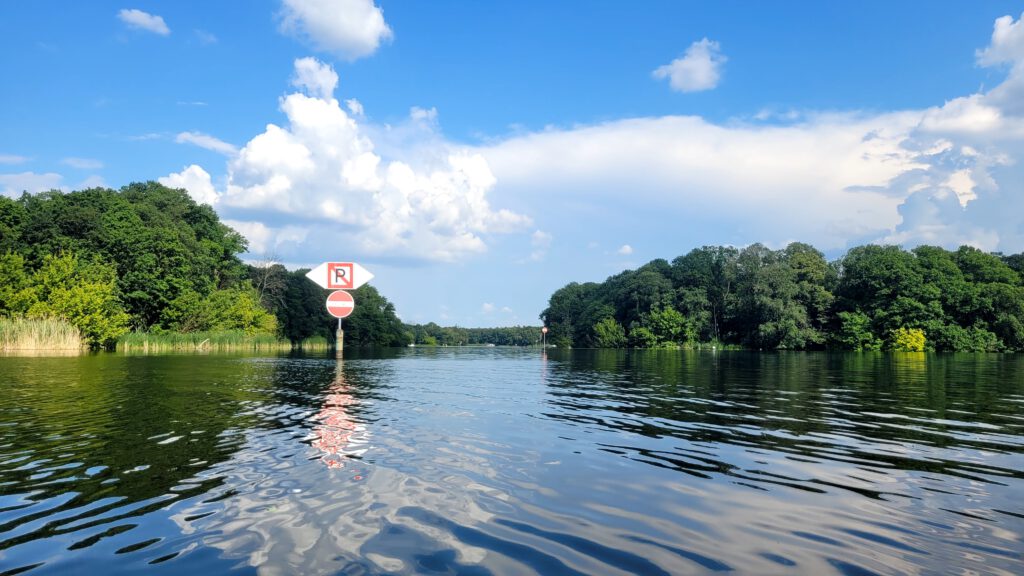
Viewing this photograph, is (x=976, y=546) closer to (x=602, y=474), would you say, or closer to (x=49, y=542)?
(x=602, y=474)

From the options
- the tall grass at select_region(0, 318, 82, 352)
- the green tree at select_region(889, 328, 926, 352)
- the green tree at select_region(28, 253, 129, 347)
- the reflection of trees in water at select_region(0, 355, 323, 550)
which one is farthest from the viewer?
the green tree at select_region(889, 328, 926, 352)

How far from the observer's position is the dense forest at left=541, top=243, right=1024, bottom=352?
96.2 metres

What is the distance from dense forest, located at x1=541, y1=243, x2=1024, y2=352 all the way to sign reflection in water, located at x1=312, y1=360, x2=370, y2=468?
103 m

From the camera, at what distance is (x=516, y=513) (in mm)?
6605

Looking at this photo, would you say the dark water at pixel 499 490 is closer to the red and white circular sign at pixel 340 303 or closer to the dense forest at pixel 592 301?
the red and white circular sign at pixel 340 303

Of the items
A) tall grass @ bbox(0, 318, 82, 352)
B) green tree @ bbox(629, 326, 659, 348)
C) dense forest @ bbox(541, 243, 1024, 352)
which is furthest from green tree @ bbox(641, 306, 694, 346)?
tall grass @ bbox(0, 318, 82, 352)

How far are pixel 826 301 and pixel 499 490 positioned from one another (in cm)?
12190

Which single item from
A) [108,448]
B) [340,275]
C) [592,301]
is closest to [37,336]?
[340,275]

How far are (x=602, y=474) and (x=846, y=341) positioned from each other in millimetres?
111150

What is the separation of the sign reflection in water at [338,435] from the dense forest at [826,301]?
→ 337ft

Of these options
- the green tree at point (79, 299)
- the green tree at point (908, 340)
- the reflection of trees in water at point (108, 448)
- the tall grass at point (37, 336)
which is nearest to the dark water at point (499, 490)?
the reflection of trees in water at point (108, 448)

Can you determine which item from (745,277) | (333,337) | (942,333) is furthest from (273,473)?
(333,337)

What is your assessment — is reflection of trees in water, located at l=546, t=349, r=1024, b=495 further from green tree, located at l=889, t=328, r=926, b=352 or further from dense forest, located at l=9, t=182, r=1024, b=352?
green tree, located at l=889, t=328, r=926, b=352

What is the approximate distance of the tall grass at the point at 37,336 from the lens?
143 feet
